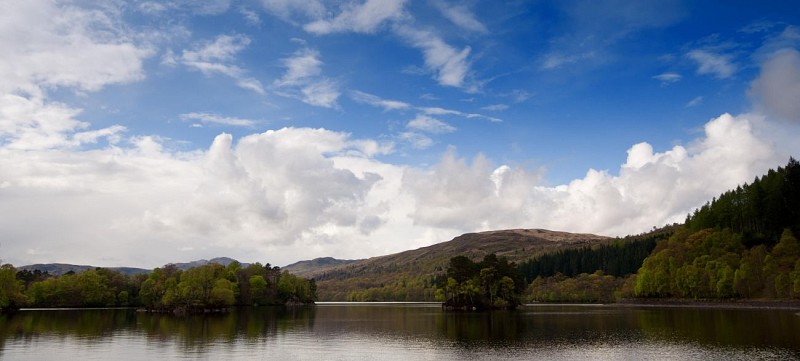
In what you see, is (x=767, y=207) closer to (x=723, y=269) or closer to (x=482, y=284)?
(x=723, y=269)

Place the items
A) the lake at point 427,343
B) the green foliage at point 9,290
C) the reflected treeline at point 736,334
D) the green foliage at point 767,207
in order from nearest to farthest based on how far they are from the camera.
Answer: the lake at point 427,343 < the reflected treeline at point 736,334 < the green foliage at point 9,290 < the green foliage at point 767,207

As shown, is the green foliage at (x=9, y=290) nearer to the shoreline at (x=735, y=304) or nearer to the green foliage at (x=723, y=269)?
the shoreline at (x=735, y=304)

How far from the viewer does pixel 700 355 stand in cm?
5412

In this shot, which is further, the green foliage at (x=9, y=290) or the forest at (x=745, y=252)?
the green foliage at (x=9, y=290)

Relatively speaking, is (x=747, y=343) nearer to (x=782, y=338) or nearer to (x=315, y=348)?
(x=782, y=338)

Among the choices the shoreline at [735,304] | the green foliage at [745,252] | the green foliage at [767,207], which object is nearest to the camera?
the shoreline at [735,304]

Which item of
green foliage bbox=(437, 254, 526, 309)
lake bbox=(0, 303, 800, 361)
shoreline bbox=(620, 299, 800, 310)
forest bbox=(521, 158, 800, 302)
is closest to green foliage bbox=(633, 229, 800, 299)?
forest bbox=(521, 158, 800, 302)

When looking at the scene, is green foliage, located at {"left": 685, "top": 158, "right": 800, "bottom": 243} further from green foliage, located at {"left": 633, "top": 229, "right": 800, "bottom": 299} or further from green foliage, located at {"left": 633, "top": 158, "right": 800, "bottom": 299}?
green foliage, located at {"left": 633, "top": 229, "right": 800, "bottom": 299}

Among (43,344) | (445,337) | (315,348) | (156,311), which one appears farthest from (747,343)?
(156,311)

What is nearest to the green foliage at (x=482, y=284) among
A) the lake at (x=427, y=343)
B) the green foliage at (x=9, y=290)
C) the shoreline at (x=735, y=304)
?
the shoreline at (x=735, y=304)


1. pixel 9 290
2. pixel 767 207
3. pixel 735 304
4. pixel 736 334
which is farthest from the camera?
pixel 767 207

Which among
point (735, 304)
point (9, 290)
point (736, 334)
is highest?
point (9, 290)

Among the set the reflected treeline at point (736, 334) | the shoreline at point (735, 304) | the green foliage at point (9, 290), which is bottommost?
the shoreline at point (735, 304)

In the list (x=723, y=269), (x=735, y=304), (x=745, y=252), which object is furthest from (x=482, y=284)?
(x=745, y=252)
